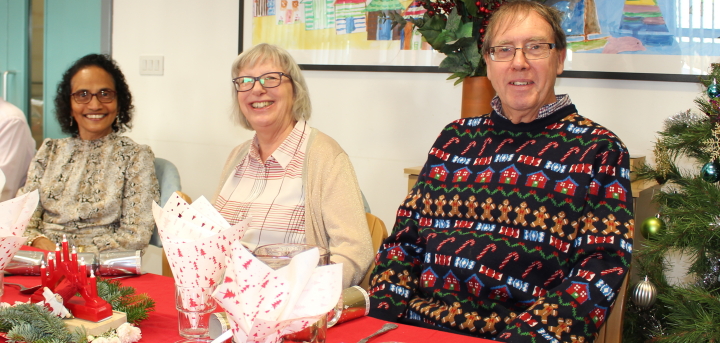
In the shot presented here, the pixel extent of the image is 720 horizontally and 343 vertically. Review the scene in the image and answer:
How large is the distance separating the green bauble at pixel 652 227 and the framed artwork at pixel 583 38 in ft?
1.94

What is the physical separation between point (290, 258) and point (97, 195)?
1689 mm

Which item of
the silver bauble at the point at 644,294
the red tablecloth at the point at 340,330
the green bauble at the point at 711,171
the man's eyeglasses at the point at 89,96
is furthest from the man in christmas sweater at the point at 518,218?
the man's eyeglasses at the point at 89,96

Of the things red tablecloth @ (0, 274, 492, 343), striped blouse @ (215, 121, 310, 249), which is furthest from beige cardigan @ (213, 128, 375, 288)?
red tablecloth @ (0, 274, 492, 343)

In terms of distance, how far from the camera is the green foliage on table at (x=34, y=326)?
38.1 inches

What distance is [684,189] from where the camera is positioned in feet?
6.01

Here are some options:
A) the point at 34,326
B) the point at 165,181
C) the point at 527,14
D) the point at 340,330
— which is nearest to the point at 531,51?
the point at 527,14

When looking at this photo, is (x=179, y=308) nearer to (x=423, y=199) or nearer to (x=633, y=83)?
(x=423, y=199)

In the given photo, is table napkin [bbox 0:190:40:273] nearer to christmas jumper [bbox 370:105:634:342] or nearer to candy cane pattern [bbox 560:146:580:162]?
christmas jumper [bbox 370:105:634:342]

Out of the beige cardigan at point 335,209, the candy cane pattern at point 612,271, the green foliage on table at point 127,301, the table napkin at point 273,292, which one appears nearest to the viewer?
the table napkin at point 273,292

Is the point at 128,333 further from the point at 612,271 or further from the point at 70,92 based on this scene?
the point at 70,92

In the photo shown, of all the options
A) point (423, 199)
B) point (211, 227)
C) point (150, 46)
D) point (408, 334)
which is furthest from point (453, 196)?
point (150, 46)

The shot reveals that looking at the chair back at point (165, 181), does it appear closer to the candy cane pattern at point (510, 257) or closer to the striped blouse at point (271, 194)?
the striped blouse at point (271, 194)

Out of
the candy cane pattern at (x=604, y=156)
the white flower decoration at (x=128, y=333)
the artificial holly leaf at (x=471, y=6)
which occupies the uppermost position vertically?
the artificial holly leaf at (x=471, y=6)

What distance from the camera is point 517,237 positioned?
1.50 meters
